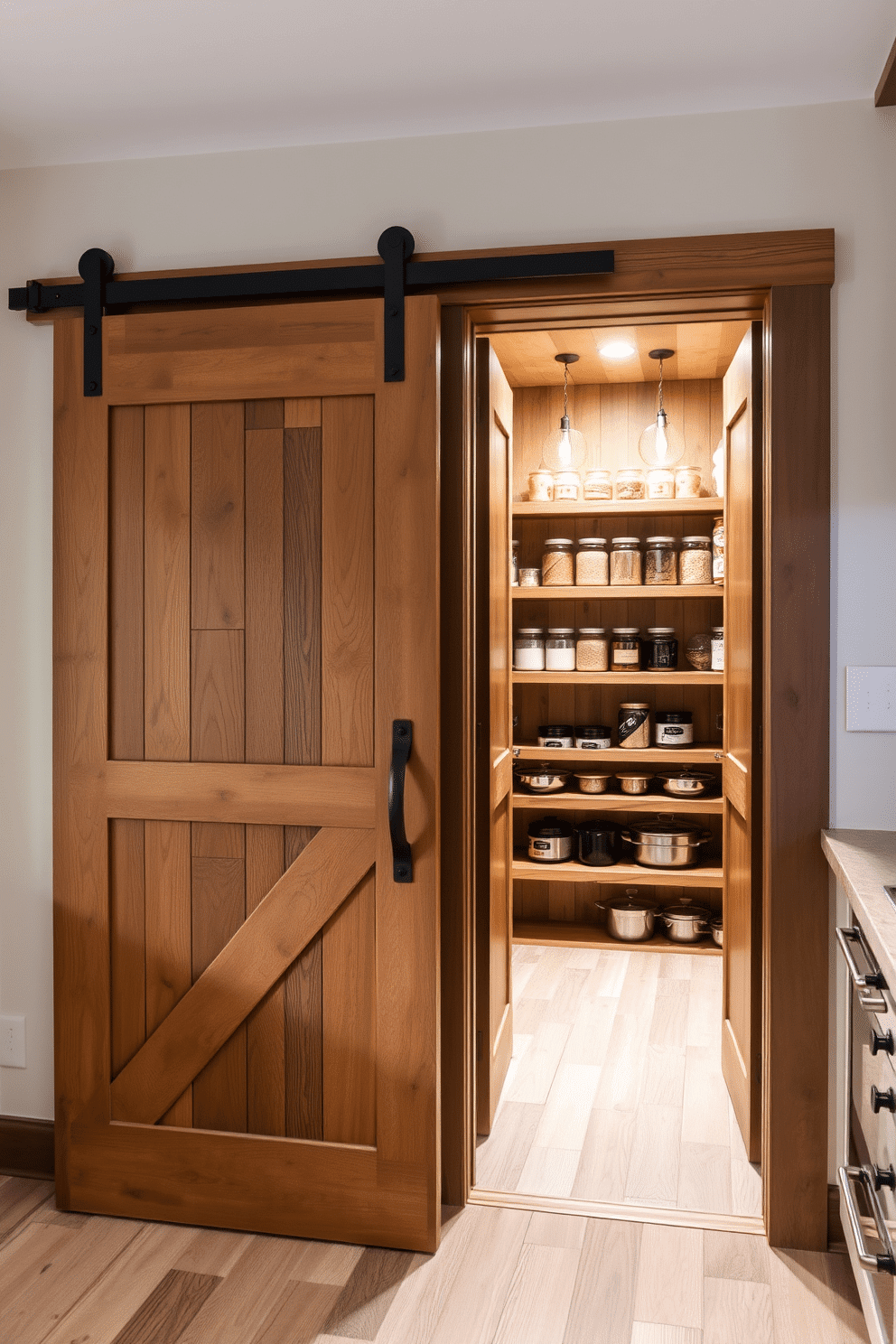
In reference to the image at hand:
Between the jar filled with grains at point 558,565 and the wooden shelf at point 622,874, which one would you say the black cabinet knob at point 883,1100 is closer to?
the wooden shelf at point 622,874

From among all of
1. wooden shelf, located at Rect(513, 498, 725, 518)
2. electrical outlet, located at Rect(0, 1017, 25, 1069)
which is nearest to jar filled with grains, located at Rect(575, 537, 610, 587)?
wooden shelf, located at Rect(513, 498, 725, 518)

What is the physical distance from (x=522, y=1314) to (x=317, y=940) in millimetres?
813

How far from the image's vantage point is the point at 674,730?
4.20 meters

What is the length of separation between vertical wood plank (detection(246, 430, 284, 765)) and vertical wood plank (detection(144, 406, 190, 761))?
15 cm

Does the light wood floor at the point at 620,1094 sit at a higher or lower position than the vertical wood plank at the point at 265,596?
lower

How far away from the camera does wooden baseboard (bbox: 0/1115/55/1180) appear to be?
238 centimetres

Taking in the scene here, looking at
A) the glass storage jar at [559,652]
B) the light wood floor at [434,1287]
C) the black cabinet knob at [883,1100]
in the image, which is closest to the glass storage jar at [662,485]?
the glass storage jar at [559,652]

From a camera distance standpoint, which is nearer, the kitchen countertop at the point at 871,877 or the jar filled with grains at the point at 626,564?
the kitchen countertop at the point at 871,877

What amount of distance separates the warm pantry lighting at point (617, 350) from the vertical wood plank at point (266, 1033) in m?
2.34

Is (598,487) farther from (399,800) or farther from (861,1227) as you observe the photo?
(861,1227)

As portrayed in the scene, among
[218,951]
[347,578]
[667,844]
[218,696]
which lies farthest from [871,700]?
[667,844]

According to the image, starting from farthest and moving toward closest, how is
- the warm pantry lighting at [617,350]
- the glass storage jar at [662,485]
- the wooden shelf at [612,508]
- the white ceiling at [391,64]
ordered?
the glass storage jar at [662,485] < the wooden shelf at [612,508] < the warm pantry lighting at [617,350] < the white ceiling at [391,64]

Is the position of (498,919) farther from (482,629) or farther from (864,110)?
(864,110)

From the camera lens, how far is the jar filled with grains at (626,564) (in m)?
4.20
